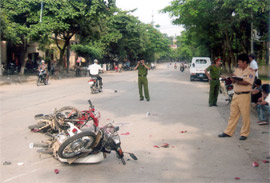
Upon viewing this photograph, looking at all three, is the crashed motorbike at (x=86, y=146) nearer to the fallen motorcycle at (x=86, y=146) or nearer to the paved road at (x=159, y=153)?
the fallen motorcycle at (x=86, y=146)

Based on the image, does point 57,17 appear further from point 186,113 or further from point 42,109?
point 186,113

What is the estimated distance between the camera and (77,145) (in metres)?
4.96

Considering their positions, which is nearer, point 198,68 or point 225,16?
point 225,16

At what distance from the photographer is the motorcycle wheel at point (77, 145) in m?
4.87

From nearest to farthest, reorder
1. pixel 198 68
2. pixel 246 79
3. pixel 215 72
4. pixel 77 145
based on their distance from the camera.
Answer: pixel 77 145, pixel 246 79, pixel 215 72, pixel 198 68

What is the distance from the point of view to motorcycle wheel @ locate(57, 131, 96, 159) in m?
4.87

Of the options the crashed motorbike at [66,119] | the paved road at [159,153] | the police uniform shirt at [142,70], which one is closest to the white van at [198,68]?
the police uniform shirt at [142,70]

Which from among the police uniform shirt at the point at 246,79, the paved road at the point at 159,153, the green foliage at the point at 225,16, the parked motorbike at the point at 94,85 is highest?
the green foliage at the point at 225,16

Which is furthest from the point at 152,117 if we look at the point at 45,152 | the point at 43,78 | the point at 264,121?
the point at 43,78

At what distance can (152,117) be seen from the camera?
9.31 metres

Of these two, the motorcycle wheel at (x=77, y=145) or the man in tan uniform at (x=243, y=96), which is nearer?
the motorcycle wheel at (x=77, y=145)

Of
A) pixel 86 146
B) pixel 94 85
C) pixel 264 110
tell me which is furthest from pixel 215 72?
pixel 86 146

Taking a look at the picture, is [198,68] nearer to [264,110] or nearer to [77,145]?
[264,110]

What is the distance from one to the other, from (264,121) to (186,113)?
2410 millimetres
